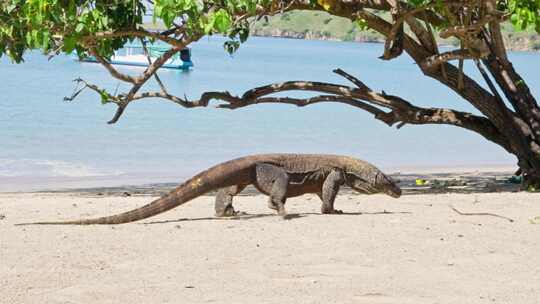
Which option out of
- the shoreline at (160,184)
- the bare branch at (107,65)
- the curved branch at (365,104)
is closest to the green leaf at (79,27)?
the bare branch at (107,65)

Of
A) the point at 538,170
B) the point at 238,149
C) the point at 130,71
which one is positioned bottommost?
the point at 130,71

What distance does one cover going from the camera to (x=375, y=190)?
9.24m

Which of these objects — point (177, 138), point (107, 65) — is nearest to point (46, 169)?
point (107, 65)

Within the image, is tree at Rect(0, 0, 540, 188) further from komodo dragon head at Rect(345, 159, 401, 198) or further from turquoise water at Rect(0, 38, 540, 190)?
turquoise water at Rect(0, 38, 540, 190)

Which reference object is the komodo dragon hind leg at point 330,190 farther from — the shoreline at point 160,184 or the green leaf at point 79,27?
the shoreline at point 160,184

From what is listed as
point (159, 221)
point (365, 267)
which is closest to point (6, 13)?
point (159, 221)

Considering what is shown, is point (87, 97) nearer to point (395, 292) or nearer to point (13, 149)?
point (13, 149)

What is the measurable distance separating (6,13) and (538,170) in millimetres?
A: 6406

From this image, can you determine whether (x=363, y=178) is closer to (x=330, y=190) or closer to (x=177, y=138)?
(x=330, y=190)

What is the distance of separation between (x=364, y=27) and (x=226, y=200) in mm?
5005

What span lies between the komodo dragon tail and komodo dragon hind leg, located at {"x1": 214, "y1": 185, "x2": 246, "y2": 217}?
0.41 feet

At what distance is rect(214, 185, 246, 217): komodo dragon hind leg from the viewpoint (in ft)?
28.7

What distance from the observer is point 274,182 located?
8.73 meters

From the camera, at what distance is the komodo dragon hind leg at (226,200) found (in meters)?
8.75
